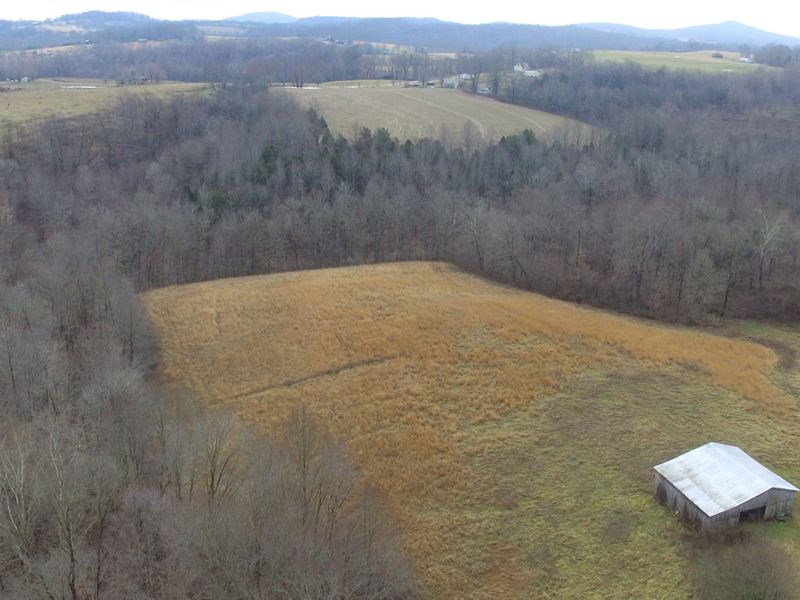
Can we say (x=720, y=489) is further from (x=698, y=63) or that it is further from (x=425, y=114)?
(x=698, y=63)

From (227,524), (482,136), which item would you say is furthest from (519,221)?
(227,524)

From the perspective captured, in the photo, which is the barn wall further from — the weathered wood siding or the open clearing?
the open clearing

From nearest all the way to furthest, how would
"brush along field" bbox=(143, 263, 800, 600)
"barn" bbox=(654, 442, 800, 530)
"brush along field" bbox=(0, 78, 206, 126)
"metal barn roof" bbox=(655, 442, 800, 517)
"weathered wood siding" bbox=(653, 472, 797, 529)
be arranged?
"weathered wood siding" bbox=(653, 472, 797, 529) < "barn" bbox=(654, 442, 800, 530) < "metal barn roof" bbox=(655, 442, 800, 517) < "brush along field" bbox=(143, 263, 800, 600) < "brush along field" bbox=(0, 78, 206, 126)

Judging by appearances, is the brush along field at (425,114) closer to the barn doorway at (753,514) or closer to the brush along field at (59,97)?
the brush along field at (59,97)

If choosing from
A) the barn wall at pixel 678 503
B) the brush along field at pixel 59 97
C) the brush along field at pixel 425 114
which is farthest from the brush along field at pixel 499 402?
the brush along field at pixel 59 97

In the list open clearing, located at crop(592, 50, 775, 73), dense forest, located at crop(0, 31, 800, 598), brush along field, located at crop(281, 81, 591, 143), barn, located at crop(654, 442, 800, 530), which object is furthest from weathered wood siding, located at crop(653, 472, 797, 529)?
open clearing, located at crop(592, 50, 775, 73)

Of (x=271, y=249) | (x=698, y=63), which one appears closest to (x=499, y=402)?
(x=271, y=249)

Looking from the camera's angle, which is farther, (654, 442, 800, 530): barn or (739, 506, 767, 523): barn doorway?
(739, 506, 767, 523): barn doorway

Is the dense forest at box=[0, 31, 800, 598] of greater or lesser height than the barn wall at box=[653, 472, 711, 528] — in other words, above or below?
above

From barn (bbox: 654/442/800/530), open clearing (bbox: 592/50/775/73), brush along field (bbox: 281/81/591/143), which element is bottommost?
barn (bbox: 654/442/800/530)
